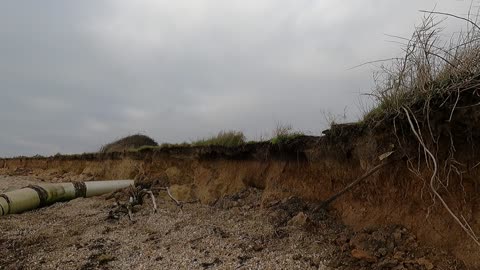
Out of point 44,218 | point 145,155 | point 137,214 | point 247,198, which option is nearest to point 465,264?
point 247,198

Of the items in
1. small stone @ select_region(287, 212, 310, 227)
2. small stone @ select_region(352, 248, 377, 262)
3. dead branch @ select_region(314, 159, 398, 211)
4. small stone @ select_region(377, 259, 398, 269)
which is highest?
dead branch @ select_region(314, 159, 398, 211)

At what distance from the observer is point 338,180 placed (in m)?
7.02

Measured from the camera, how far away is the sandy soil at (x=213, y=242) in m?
5.44

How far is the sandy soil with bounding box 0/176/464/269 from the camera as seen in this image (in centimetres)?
544

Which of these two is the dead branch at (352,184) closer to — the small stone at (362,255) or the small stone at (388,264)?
the small stone at (362,255)

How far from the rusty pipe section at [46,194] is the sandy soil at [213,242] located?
2.08 ft

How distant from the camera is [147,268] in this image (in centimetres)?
612

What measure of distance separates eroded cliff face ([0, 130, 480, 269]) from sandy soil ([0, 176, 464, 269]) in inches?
10.0

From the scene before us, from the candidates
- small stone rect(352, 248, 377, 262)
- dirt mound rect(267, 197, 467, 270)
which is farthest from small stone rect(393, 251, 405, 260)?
small stone rect(352, 248, 377, 262)

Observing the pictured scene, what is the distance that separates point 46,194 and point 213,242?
6.68 metres

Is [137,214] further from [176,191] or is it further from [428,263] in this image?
[428,263]

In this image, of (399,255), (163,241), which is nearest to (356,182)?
(399,255)

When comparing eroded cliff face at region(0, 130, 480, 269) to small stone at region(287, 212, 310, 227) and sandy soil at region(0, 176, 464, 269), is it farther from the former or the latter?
small stone at region(287, 212, 310, 227)

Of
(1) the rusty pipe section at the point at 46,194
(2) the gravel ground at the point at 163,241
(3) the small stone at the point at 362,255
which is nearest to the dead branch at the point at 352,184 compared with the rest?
(2) the gravel ground at the point at 163,241
